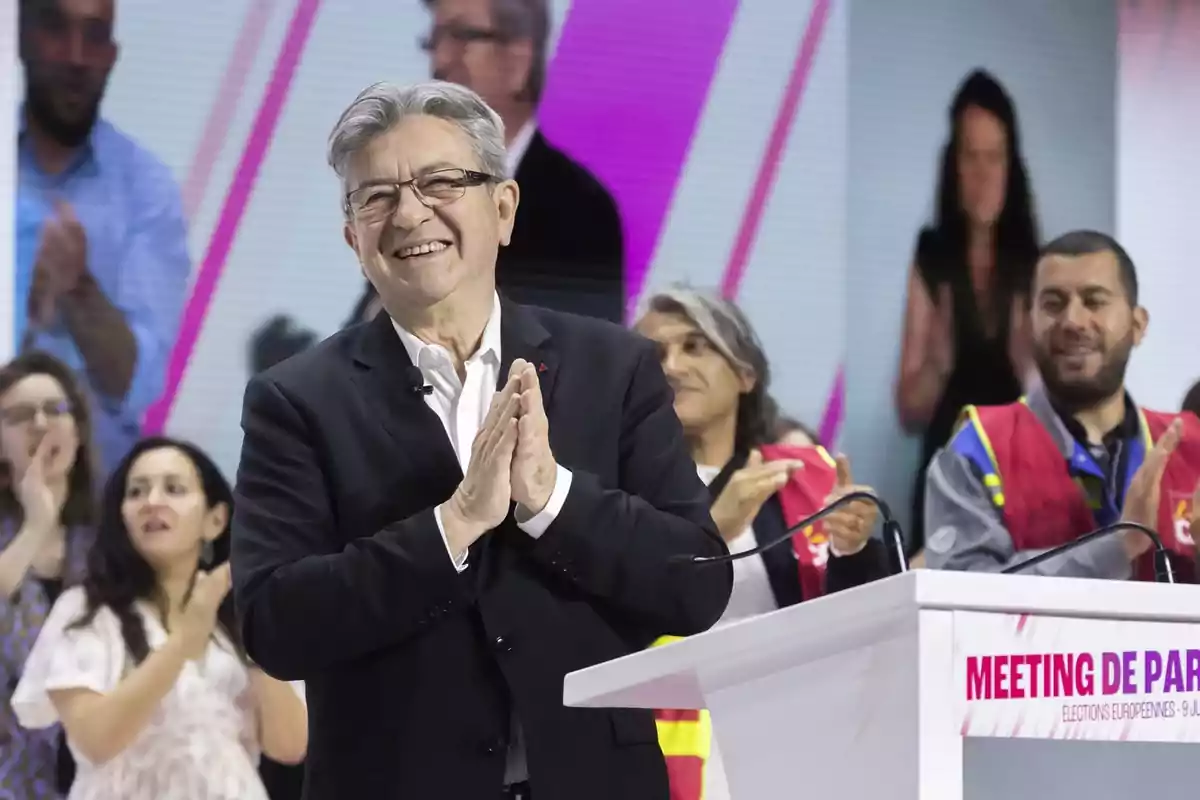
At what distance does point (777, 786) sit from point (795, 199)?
2.56m

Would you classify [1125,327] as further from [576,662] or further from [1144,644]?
[1144,644]

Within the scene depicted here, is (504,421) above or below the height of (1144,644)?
above

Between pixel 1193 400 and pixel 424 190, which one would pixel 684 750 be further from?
pixel 424 190

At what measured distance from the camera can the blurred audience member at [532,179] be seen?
3.46m

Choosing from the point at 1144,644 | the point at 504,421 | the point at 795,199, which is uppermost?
the point at 795,199

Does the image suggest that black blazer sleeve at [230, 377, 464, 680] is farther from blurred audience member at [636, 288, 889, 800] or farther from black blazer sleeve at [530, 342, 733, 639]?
Answer: blurred audience member at [636, 288, 889, 800]

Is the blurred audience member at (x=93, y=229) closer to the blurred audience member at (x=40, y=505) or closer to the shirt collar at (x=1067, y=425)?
the blurred audience member at (x=40, y=505)

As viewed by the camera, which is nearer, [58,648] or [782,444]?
[58,648]

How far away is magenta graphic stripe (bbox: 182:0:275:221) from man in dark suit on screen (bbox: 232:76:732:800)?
1.66 m

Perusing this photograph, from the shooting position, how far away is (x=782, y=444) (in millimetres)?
3523

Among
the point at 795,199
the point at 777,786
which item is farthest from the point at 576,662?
the point at 795,199

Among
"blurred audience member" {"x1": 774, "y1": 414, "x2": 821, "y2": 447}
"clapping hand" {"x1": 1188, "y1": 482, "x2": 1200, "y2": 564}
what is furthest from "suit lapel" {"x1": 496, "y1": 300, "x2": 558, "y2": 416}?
"clapping hand" {"x1": 1188, "y1": 482, "x2": 1200, "y2": 564}

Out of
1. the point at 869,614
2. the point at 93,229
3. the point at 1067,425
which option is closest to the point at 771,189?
the point at 1067,425

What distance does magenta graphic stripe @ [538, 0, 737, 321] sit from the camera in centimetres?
353
